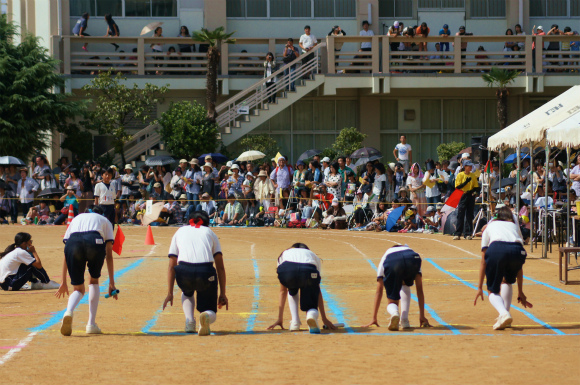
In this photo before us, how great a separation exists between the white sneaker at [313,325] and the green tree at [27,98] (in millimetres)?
22999

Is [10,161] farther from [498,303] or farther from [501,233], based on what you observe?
[498,303]

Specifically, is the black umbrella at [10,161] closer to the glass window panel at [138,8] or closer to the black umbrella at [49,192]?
the black umbrella at [49,192]

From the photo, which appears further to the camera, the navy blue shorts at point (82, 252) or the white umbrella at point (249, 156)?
the white umbrella at point (249, 156)

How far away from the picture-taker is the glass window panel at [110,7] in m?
37.8

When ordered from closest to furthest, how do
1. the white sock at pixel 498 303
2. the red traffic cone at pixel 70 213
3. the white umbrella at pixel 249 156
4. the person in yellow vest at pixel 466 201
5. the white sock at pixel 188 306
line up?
1. the white sock at pixel 188 306
2. the white sock at pixel 498 303
3. the person in yellow vest at pixel 466 201
4. the red traffic cone at pixel 70 213
5. the white umbrella at pixel 249 156

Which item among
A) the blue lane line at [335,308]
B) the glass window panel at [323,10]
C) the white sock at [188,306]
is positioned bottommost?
the blue lane line at [335,308]

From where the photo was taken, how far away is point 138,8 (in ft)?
125

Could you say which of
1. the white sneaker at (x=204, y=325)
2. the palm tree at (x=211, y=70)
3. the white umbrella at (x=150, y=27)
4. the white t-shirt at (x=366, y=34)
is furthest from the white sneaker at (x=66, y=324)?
the white umbrella at (x=150, y=27)

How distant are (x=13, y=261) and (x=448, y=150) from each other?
21765 mm

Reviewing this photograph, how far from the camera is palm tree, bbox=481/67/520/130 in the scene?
33.0 m

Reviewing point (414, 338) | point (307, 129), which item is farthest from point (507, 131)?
point (307, 129)

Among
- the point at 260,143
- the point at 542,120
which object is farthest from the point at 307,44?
the point at 542,120

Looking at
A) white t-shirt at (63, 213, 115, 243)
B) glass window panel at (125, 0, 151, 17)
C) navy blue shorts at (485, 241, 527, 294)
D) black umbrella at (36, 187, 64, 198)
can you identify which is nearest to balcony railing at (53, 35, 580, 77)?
glass window panel at (125, 0, 151, 17)

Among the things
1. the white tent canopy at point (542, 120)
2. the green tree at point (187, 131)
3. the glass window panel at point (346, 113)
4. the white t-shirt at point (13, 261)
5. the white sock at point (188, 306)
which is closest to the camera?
the white sock at point (188, 306)
